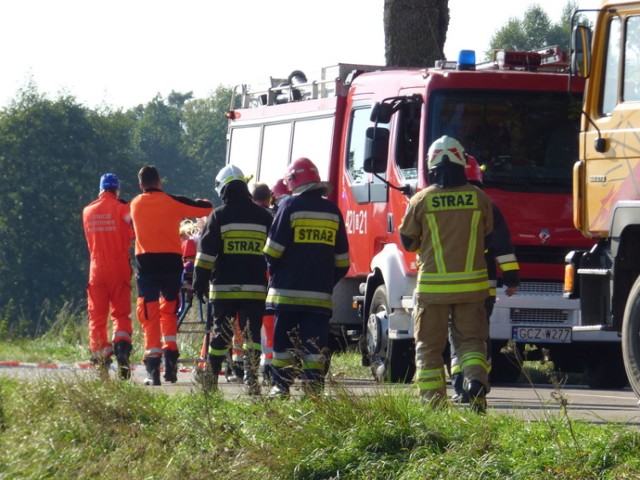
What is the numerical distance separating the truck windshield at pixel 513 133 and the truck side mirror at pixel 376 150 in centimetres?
49

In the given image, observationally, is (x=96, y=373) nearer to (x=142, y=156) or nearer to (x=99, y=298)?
(x=99, y=298)

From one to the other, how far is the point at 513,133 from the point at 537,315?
5.50 feet

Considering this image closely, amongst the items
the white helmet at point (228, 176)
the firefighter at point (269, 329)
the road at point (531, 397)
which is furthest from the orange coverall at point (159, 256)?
the white helmet at point (228, 176)

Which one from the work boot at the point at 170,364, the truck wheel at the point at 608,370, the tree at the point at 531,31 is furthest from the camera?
the tree at the point at 531,31

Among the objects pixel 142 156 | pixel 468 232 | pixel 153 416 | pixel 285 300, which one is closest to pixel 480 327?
pixel 468 232

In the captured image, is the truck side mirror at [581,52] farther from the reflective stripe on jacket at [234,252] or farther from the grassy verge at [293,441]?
the reflective stripe on jacket at [234,252]

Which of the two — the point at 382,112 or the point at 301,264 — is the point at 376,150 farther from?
the point at 301,264

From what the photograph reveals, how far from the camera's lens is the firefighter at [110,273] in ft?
45.1

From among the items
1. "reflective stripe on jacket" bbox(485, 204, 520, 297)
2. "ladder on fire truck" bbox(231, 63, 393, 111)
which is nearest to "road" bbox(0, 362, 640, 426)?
"reflective stripe on jacket" bbox(485, 204, 520, 297)

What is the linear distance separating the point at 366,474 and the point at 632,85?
3736 millimetres

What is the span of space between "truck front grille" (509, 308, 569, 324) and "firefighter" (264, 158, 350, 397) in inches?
115

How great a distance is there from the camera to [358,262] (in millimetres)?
14844

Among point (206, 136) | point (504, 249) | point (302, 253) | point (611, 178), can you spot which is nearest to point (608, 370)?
point (611, 178)

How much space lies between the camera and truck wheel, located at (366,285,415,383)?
44.1 ft
